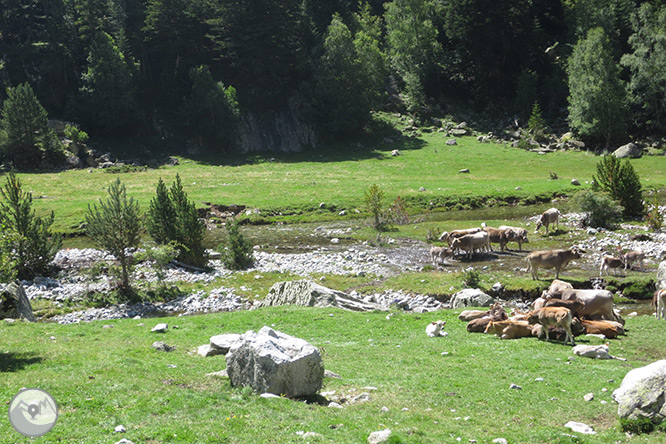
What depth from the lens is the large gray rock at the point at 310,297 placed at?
27.1 m

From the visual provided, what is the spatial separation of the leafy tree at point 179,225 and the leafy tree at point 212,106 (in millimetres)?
53720

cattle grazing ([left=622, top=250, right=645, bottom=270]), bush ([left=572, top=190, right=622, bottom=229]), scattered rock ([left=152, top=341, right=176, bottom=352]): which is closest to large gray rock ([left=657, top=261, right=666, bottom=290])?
cattle grazing ([left=622, top=250, right=645, bottom=270])

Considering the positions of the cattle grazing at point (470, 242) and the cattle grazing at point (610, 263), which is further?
the cattle grazing at point (470, 242)

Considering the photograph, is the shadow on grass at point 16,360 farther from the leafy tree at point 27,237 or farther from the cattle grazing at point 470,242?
the cattle grazing at point 470,242

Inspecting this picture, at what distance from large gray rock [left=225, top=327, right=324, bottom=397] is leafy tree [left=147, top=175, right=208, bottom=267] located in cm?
2512

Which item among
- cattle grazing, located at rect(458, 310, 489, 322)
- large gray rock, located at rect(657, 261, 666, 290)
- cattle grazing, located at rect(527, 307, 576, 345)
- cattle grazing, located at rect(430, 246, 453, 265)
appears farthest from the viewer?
cattle grazing, located at rect(430, 246, 453, 265)

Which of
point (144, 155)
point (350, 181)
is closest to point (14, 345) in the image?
point (350, 181)

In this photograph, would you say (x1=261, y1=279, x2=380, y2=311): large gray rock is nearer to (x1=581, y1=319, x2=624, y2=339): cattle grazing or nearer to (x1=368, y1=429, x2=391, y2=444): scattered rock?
(x1=581, y1=319, x2=624, y2=339): cattle grazing

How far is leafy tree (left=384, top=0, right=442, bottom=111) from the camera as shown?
327 feet

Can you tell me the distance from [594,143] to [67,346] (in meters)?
79.6

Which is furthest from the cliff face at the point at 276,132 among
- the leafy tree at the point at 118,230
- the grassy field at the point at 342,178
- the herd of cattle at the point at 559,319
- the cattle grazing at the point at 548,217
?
the herd of cattle at the point at 559,319

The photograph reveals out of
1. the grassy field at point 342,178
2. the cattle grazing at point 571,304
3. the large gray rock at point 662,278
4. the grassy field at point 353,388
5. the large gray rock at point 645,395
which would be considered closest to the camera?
the grassy field at point 353,388

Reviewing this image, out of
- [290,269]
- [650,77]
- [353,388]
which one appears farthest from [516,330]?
[650,77]

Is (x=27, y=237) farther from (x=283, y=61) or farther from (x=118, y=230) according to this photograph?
(x=283, y=61)
